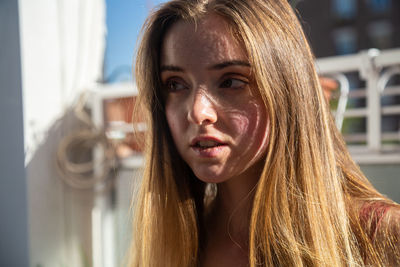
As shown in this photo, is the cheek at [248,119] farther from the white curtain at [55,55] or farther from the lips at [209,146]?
the white curtain at [55,55]

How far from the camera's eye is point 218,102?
789 millimetres

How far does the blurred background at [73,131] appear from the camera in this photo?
5.84ft

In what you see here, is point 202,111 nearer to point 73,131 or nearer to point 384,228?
point 384,228

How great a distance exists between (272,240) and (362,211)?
0.21 meters

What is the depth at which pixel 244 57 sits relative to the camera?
2.51 ft

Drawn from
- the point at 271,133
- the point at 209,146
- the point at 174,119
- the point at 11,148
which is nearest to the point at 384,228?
the point at 271,133

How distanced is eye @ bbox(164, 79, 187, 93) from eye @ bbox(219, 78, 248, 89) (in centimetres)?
12

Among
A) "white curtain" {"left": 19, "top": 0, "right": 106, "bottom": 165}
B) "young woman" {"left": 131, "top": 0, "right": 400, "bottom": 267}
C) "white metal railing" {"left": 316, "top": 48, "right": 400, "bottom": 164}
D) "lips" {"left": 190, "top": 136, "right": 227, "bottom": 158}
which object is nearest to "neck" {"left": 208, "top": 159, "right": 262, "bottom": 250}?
"young woman" {"left": 131, "top": 0, "right": 400, "bottom": 267}

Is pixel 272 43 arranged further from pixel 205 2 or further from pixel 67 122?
pixel 67 122

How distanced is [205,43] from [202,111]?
159 mm

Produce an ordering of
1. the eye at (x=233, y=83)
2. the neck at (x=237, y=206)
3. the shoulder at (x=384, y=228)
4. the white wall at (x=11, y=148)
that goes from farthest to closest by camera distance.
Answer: the white wall at (x=11, y=148), the neck at (x=237, y=206), the eye at (x=233, y=83), the shoulder at (x=384, y=228)

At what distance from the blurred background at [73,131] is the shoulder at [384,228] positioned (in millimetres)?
675

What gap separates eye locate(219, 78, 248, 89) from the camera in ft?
2.58

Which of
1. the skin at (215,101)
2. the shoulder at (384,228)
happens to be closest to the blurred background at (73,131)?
the skin at (215,101)
